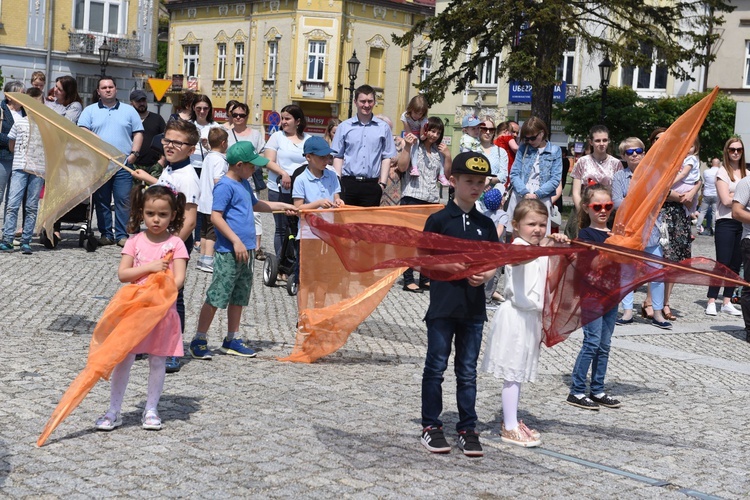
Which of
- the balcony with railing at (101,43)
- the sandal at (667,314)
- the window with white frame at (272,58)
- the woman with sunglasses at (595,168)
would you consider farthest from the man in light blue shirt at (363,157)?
the window with white frame at (272,58)

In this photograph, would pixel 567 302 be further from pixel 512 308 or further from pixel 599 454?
pixel 599 454

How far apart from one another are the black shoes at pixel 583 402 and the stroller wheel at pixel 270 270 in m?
5.69

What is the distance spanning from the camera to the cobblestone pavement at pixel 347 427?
17.9 feet

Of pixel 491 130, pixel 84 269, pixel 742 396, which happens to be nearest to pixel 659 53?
pixel 491 130

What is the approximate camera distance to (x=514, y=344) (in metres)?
6.58

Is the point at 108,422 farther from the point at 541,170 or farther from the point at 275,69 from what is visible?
the point at 275,69

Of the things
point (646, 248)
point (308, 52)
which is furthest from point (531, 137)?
point (308, 52)

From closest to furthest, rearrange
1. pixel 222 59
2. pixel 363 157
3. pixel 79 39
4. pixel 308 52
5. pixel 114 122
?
1. pixel 363 157
2. pixel 114 122
3. pixel 79 39
4. pixel 308 52
5. pixel 222 59

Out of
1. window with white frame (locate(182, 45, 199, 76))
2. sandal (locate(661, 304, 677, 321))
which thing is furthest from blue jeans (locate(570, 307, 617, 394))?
window with white frame (locate(182, 45, 199, 76))

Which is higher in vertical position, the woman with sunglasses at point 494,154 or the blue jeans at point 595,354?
the woman with sunglasses at point 494,154

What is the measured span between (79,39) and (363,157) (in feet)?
159

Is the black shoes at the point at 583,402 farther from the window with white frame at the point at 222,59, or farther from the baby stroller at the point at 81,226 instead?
the window with white frame at the point at 222,59

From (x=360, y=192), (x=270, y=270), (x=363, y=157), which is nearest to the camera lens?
(x=363, y=157)

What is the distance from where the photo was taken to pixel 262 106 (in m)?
66.8
